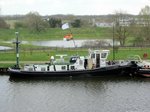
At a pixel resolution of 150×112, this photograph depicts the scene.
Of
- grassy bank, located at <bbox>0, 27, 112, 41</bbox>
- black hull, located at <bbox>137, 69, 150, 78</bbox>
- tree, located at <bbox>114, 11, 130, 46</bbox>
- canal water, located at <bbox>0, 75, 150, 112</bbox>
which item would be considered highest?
tree, located at <bbox>114, 11, 130, 46</bbox>

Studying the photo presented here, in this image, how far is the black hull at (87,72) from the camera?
2606 inches

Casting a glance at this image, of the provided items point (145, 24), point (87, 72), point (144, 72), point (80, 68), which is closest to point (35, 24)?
point (145, 24)

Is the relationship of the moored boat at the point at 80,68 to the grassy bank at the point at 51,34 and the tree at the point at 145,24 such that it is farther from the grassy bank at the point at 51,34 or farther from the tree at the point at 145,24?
the grassy bank at the point at 51,34

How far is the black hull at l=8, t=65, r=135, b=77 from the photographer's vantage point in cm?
6619

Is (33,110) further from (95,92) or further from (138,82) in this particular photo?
(138,82)

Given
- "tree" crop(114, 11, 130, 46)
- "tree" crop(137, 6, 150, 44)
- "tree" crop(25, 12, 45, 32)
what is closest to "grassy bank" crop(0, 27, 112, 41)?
"tree" crop(25, 12, 45, 32)

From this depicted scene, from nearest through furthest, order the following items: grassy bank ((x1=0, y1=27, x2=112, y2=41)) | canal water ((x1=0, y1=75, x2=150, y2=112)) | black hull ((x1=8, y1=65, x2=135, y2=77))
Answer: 1. canal water ((x1=0, y1=75, x2=150, y2=112))
2. black hull ((x1=8, y1=65, x2=135, y2=77))
3. grassy bank ((x1=0, y1=27, x2=112, y2=41))

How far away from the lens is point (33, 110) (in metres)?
48.4

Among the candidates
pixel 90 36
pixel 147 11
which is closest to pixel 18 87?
pixel 147 11

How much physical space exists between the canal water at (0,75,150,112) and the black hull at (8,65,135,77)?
2.97 ft

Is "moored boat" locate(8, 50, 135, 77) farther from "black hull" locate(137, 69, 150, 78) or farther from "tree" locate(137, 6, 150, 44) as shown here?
"tree" locate(137, 6, 150, 44)

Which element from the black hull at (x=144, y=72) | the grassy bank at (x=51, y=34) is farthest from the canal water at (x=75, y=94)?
the grassy bank at (x=51, y=34)

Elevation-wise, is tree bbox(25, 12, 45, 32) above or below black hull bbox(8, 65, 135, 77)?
above

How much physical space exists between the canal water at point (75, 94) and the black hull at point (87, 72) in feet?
2.97
